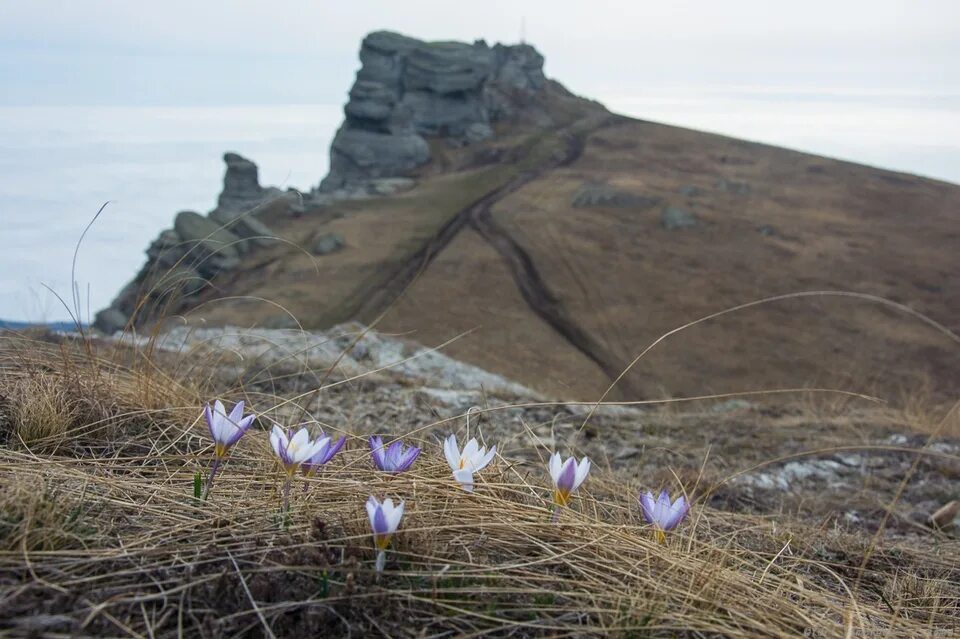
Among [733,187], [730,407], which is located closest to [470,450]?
[730,407]

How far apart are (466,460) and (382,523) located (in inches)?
18.7

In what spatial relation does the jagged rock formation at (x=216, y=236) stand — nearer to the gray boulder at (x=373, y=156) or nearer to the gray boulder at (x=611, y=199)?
the gray boulder at (x=373, y=156)

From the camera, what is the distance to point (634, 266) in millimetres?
33938

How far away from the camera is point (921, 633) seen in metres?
1.89

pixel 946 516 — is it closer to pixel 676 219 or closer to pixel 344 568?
pixel 344 568

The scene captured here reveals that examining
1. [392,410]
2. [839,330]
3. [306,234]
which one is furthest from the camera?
[306,234]

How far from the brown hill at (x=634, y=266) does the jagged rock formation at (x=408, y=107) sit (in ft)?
1.37

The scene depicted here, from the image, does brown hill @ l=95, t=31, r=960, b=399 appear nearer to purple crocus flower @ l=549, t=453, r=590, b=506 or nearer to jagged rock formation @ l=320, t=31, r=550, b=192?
jagged rock formation @ l=320, t=31, r=550, b=192

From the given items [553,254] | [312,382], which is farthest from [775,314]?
[312,382]

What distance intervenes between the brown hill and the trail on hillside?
0.11 m

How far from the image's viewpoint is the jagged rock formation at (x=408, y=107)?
52781mm

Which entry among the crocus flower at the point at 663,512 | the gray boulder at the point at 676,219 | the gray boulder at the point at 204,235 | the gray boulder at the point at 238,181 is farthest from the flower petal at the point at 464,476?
the gray boulder at the point at 238,181

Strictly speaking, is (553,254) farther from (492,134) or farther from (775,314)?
(492,134)

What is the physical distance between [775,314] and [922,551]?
92.1 ft
